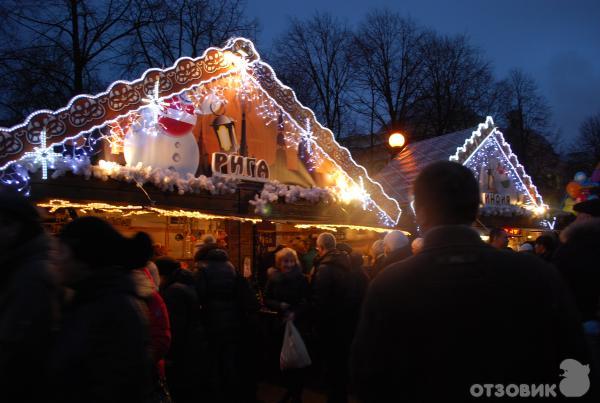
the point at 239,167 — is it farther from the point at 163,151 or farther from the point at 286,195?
the point at 163,151

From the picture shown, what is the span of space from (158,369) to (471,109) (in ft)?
87.1

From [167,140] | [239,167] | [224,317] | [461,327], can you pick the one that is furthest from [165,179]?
[461,327]

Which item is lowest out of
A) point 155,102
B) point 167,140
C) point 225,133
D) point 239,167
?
point 239,167

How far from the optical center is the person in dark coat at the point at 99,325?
7.06ft

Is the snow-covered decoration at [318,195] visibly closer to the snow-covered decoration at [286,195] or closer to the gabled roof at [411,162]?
the snow-covered decoration at [286,195]

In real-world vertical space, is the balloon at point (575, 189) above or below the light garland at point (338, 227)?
above

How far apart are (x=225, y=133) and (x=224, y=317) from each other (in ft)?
13.6

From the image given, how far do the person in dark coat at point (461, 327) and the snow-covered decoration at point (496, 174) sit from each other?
13050 millimetres

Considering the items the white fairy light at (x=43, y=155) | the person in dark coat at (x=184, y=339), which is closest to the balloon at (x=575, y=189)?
the person in dark coat at (x=184, y=339)

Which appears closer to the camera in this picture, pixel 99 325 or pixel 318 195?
pixel 99 325

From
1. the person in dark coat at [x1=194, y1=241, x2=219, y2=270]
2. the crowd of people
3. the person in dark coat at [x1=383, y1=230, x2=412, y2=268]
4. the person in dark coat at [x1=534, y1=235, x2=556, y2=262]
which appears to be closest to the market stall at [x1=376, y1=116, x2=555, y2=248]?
the person in dark coat at [x1=534, y1=235, x2=556, y2=262]

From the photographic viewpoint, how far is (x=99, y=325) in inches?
87.2

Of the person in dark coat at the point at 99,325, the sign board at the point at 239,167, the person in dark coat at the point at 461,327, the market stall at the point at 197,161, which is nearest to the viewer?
the person in dark coat at the point at 461,327

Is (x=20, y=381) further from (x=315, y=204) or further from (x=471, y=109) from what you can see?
(x=471, y=109)
